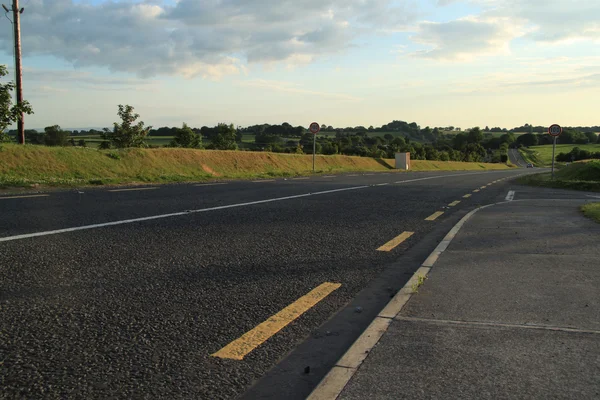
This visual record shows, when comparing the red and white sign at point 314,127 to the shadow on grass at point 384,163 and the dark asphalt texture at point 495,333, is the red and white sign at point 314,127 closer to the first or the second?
the shadow on grass at point 384,163

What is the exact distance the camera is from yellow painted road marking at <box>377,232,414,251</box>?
21.1 feet

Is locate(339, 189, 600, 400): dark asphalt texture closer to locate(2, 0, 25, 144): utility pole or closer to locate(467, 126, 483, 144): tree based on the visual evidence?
locate(2, 0, 25, 144): utility pole

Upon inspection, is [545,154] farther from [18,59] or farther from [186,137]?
[18,59]

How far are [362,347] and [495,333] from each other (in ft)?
3.06

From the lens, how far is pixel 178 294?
412cm

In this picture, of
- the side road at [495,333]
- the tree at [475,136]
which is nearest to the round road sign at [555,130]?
the side road at [495,333]

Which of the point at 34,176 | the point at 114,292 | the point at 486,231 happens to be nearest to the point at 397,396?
Result: the point at 114,292

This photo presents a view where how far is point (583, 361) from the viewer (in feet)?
9.45

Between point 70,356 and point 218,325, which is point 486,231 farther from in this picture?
point 70,356

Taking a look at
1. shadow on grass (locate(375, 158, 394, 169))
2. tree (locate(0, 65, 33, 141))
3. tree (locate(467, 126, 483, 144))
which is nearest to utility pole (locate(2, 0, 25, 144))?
tree (locate(0, 65, 33, 141))

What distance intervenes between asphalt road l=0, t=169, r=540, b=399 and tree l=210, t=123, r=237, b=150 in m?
60.2

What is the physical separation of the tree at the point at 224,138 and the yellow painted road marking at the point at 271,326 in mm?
64908

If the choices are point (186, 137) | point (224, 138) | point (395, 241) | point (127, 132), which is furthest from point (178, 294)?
point (224, 138)

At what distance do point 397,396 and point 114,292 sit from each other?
2.53 m
